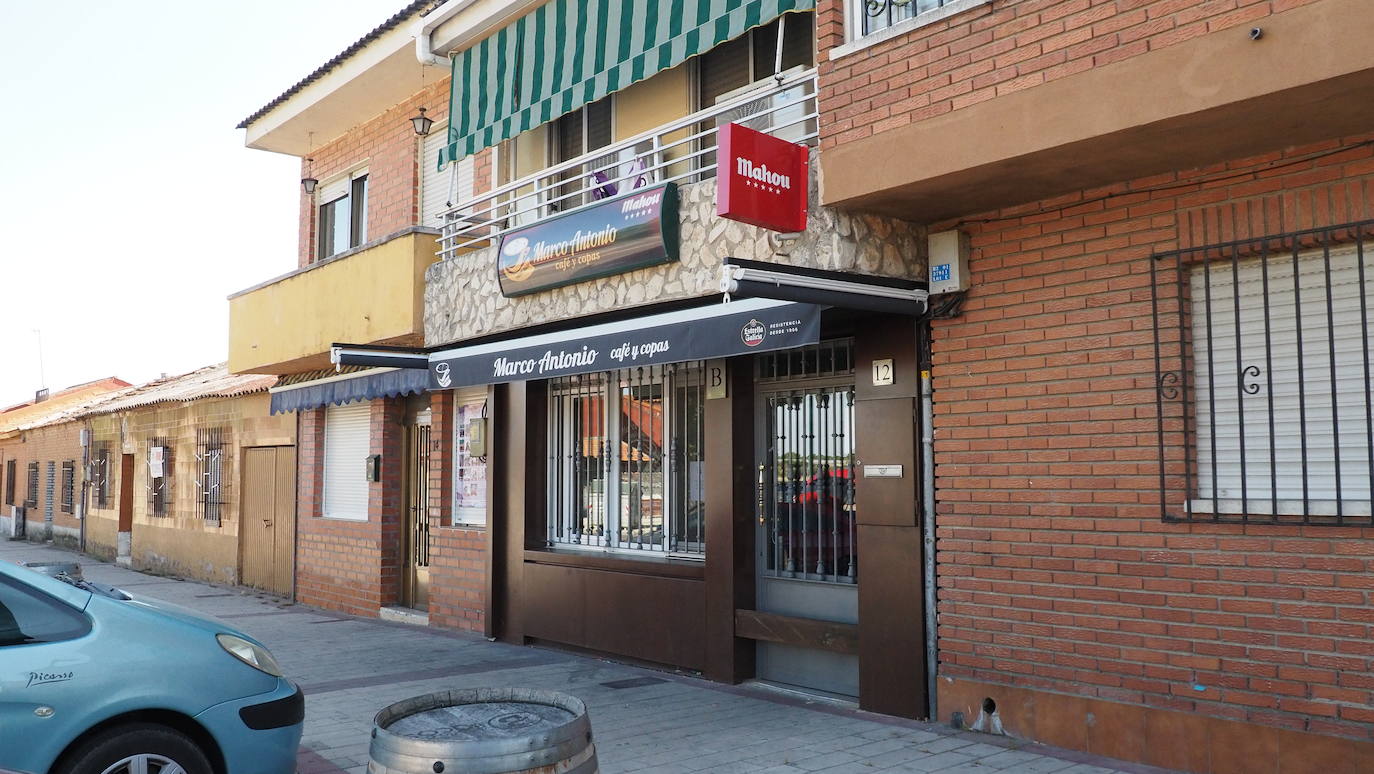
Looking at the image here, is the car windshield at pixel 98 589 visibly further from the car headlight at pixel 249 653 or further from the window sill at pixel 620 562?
the window sill at pixel 620 562

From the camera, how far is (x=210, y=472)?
728 inches

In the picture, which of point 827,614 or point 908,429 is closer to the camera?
point 908,429

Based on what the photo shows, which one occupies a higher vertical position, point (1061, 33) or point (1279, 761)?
point (1061, 33)

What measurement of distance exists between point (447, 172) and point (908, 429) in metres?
7.53

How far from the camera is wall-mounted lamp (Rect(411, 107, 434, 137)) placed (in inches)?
495

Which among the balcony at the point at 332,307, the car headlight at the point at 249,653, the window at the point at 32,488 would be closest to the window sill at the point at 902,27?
the car headlight at the point at 249,653

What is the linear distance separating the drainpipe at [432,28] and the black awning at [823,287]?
5.44 metres

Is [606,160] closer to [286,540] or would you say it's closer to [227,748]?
[227,748]

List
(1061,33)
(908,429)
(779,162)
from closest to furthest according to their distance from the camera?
1. (1061,33)
2. (779,162)
3. (908,429)

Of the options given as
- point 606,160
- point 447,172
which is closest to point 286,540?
point 447,172

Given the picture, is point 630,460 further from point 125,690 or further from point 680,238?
point 125,690

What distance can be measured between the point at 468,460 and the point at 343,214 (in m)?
5.08

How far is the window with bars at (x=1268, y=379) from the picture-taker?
555 centimetres

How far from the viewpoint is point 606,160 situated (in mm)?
10695
